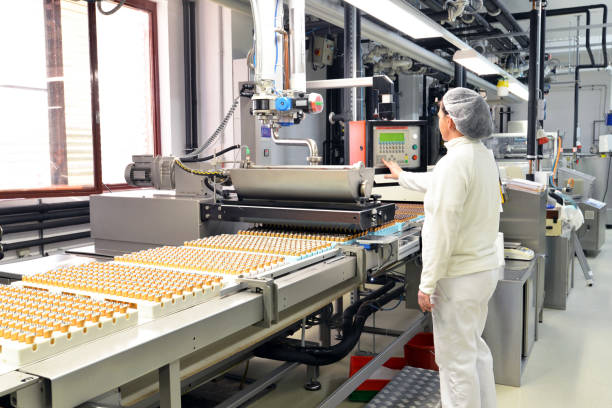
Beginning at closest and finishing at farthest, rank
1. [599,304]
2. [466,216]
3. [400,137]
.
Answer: [466,216] < [400,137] < [599,304]

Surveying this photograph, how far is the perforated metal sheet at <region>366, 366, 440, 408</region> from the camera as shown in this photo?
8.36 ft

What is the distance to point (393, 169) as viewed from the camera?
3012 millimetres

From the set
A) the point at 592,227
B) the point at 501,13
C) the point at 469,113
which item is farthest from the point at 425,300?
the point at 592,227

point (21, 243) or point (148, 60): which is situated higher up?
point (148, 60)

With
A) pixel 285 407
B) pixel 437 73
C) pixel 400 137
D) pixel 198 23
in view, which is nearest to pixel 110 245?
pixel 285 407

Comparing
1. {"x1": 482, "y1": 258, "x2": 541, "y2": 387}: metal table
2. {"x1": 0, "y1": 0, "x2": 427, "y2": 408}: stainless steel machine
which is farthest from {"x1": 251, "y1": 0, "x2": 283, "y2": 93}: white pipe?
{"x1": 482, "y1": 258, "x2": 541, "y2": 387}: metal table

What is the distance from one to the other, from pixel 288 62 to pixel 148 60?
3341mm

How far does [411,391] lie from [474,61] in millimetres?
2936

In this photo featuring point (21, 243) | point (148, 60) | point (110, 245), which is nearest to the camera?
point (110, 245)

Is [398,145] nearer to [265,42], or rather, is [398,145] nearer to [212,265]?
[265,42]

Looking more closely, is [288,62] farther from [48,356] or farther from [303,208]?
[48,356]

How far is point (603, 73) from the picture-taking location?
34.3 ft

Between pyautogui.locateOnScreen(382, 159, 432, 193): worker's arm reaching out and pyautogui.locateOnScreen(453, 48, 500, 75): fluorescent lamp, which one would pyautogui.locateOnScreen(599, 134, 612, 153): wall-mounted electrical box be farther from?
pyautogui.locateOnScreen(382, 159, 432, 193): worker's arm reaching out

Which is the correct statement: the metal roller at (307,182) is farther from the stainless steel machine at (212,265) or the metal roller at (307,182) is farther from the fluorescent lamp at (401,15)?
the fluorescent lamp at (401,15)
